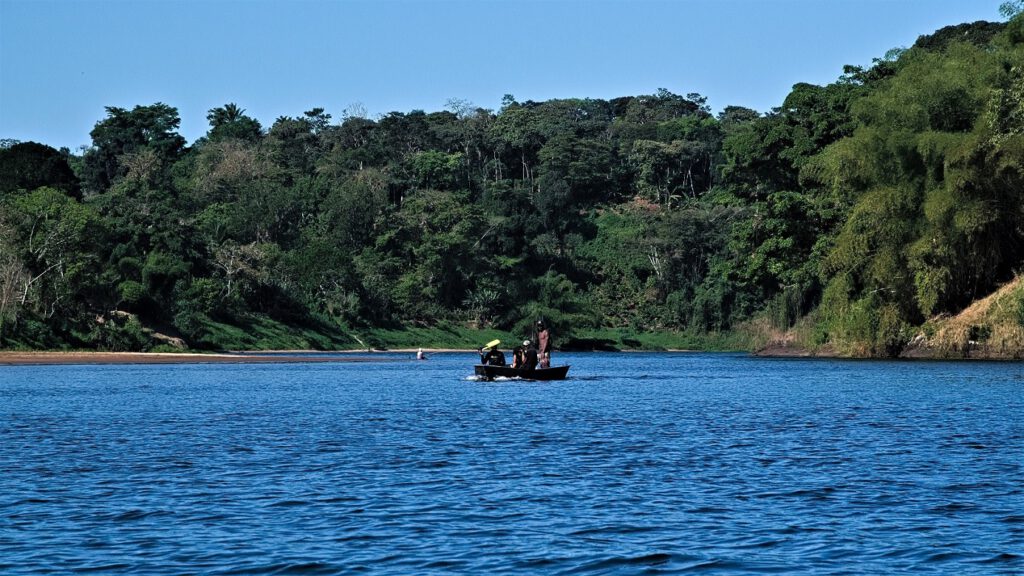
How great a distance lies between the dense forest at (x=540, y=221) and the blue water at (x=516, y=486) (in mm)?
29136

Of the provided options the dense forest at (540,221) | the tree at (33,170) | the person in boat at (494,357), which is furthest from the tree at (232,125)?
the person in boat at (494,357)

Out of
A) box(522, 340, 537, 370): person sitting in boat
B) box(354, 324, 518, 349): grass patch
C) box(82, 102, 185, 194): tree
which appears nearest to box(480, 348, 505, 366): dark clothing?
box(522, 340, 537, 370): person sitting in boat

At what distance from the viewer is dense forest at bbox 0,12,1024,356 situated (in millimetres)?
74438

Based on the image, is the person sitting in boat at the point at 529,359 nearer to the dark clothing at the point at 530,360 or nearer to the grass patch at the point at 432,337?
the dark clothing at the point at 530,360

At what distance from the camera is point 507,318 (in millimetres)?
137375

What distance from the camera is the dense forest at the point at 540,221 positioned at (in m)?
74.4

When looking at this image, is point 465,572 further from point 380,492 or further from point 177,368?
point 177,368

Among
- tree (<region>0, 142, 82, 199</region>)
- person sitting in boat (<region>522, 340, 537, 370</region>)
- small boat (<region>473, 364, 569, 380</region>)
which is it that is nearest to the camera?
person sitting in boat (<region>522, 340, 537, 370</region>)

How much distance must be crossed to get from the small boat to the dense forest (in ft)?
73.9

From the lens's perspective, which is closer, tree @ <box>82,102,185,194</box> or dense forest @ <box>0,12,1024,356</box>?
dense forest @ <box>0,12,1024,356</box>

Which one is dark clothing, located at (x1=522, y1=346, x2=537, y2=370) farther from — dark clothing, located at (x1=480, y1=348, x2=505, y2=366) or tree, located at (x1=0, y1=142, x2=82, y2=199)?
tree, located at (x1=0, y1=142, x2=82, y2=199)

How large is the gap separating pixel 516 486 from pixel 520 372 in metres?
39.8

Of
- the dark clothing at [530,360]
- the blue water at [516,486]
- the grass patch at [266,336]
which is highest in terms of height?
the grass patch at [266,336]

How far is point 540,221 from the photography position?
15588 centimetres
